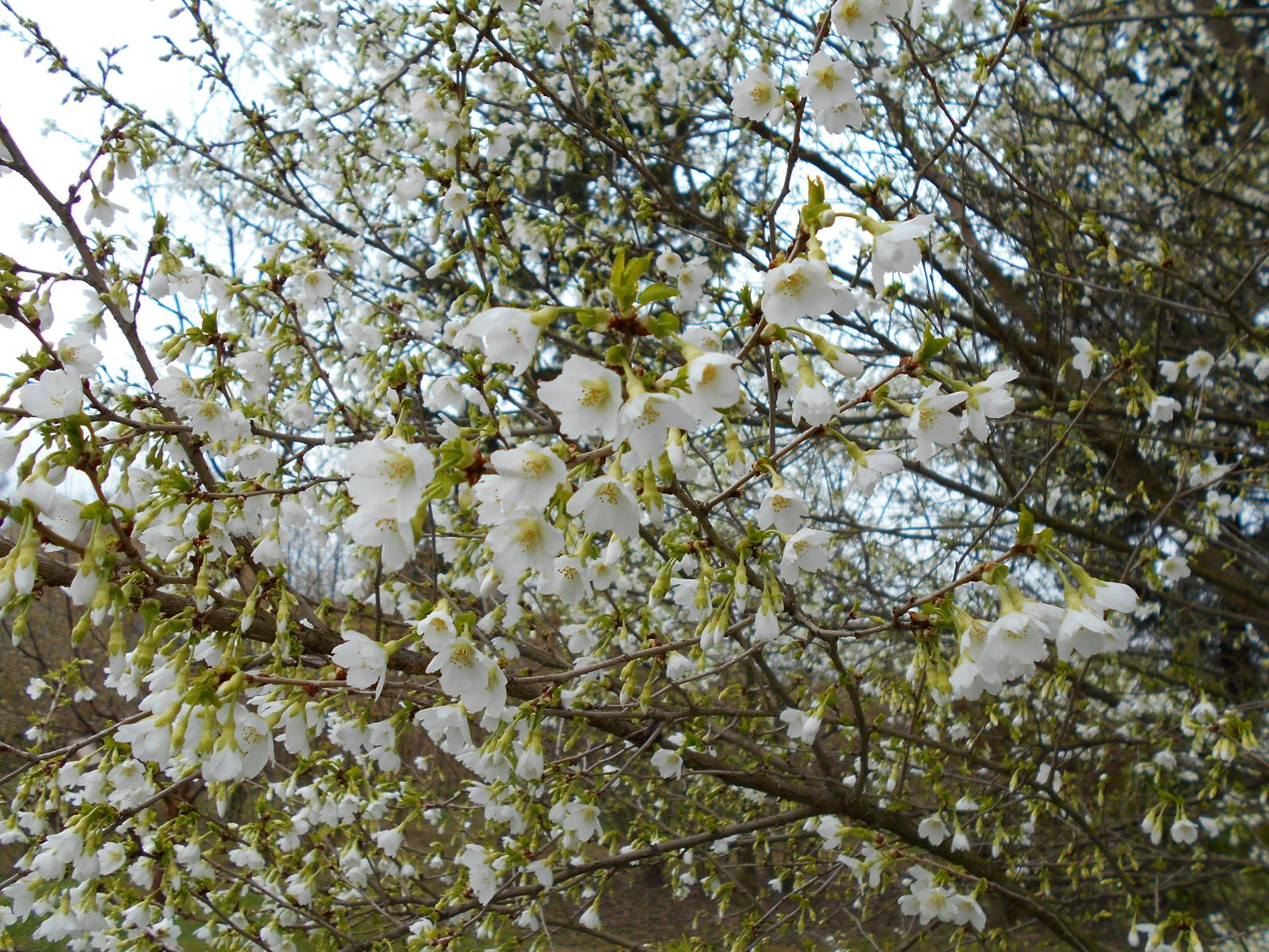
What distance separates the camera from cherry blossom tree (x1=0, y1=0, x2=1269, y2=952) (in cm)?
174

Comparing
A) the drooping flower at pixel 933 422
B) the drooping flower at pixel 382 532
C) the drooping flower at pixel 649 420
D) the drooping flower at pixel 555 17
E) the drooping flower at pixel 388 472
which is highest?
the drooping flower at pixel 555 17

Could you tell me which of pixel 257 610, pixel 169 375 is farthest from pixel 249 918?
pixel 169 375

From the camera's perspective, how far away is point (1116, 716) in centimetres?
623

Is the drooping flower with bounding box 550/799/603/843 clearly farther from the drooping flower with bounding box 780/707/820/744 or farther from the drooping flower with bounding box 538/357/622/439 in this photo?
the drooping flower with bounding box 538/357/622/439

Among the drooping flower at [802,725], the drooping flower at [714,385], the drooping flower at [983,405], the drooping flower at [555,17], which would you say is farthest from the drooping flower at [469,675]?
the drooping flower at [555,17]

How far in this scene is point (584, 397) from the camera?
1.51m

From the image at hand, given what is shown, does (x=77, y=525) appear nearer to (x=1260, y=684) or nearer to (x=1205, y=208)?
(x=1205, y=208)

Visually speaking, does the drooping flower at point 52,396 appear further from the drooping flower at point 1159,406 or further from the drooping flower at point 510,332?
the drooping flower at point 1159,406

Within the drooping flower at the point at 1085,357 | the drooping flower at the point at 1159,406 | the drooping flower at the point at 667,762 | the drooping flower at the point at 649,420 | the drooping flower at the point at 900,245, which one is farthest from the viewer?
the drooping flower at the point at 1085,357

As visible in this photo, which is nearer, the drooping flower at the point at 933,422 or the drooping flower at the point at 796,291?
the drooping flower at the point at 796,291

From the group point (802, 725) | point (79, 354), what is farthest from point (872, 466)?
point (79, 354)

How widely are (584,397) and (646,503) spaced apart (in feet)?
0.84

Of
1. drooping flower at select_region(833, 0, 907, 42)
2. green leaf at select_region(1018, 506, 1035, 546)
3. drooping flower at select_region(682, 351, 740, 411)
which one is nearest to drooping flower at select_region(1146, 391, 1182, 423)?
drooping flower at select_region(833, 0, 907, 42)

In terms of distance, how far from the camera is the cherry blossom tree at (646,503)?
174 cm
